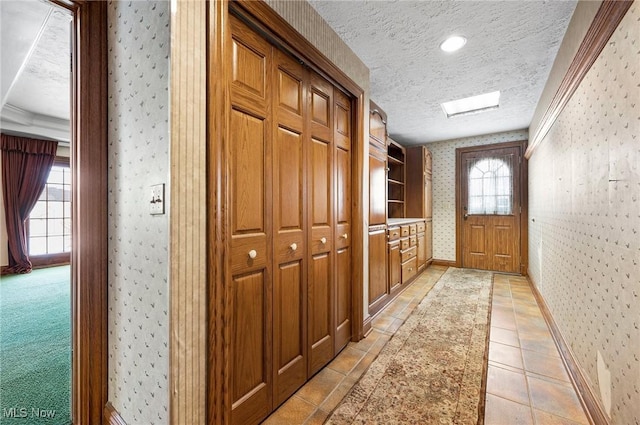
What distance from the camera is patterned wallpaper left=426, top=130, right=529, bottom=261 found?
5021mm

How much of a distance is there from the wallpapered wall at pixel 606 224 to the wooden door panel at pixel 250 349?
5.18ft

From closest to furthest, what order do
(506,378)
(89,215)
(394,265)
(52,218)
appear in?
(89,215)
(506,378)
(394,265)
(52,218)

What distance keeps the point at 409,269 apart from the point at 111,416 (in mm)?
3473

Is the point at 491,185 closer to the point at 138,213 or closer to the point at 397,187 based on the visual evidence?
the point at 397,187

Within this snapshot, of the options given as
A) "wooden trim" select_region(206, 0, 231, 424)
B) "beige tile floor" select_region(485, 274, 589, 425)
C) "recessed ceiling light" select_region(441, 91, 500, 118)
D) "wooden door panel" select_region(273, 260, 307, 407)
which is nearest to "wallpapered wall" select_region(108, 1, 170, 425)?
"wooden trim" select_region(206, 0, 231, 424)

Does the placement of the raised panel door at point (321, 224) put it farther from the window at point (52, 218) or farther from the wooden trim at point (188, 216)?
the window at point (52, 218)

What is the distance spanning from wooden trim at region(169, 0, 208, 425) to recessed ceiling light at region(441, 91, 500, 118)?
3.30 meters

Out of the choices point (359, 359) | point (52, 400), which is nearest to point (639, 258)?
point (359, 359)

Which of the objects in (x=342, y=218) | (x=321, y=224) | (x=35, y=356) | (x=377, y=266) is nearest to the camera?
(x=321, y=224)

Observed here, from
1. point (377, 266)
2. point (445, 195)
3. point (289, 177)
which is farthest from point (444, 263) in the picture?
point (289, 177)

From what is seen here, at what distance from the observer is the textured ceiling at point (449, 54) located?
1763 mm

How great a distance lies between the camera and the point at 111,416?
1.25m

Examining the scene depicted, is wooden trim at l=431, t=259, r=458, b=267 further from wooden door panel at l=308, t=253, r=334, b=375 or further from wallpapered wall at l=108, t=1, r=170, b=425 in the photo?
wallpapered wall at l=108, t=1, r=170, b=425

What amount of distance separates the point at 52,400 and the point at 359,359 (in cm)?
191
